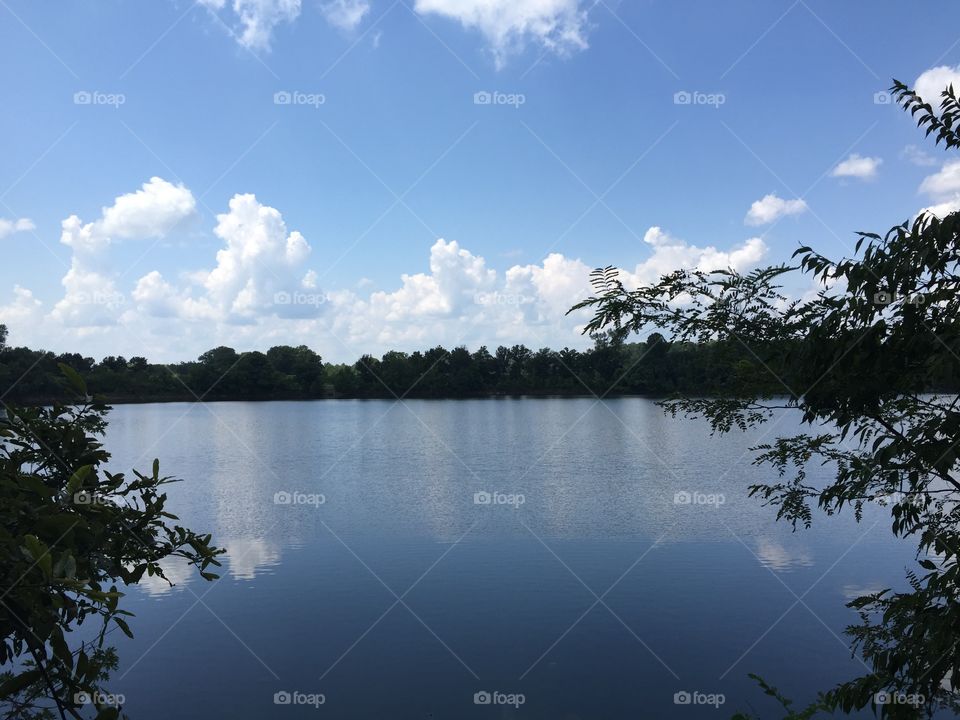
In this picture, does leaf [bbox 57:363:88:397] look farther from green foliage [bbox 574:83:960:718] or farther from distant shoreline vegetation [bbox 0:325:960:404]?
distant shoreline vegetation [bbox 0:325:960:404]

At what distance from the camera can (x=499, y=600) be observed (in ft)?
51.3

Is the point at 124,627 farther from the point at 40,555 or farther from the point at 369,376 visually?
the point at 369,376

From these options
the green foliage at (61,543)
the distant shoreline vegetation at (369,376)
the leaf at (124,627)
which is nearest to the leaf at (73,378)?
the green foliage at (61,543)

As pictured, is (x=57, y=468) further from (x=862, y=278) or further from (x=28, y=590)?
(x=862, y=278)

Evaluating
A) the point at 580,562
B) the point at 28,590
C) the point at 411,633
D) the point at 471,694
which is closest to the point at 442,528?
the point at 580,562

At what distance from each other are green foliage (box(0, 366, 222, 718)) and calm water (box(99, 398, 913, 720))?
29.1 ft

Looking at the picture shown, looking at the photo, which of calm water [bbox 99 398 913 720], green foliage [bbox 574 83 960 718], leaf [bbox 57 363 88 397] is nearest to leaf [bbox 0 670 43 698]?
leaf [bbox 57 363 88 397]

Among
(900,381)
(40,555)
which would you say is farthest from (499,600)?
(40,555)

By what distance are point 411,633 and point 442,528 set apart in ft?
29.1

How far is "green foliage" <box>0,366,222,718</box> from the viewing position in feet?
6.51

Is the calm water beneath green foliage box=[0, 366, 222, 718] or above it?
beneath

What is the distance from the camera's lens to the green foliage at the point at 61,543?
1.99 m

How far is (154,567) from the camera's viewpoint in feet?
12.1

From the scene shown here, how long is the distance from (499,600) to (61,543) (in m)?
14.3
